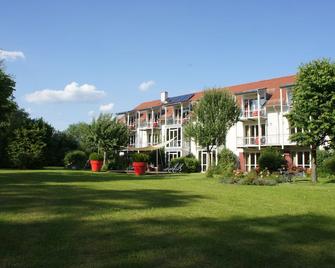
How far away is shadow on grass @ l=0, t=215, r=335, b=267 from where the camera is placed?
226 inches

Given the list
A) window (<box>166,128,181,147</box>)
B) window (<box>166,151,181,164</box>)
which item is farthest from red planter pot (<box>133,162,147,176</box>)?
window (<box>166,128,181,147</box>)

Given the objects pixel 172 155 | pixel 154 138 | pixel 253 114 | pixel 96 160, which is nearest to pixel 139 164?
pixel 96 160

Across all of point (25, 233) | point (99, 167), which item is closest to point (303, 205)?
point (25, 233)

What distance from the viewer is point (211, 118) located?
33938mm

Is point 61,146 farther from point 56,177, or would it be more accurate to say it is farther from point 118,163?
point 56,177

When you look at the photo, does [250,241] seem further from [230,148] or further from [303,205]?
[230,148]

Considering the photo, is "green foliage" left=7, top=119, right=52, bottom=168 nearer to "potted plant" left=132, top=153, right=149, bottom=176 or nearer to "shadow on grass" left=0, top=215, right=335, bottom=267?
"potted plant" left=132, top=153, right=149, bottom=176

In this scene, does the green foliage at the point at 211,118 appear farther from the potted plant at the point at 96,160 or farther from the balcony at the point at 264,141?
the potted plant at the point at 96,160

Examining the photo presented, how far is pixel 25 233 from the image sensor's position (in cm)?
735

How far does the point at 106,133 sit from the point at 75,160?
10753 mm

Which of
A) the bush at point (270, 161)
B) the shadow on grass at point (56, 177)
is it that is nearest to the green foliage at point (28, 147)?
the shadow on grass at point (56, 177)

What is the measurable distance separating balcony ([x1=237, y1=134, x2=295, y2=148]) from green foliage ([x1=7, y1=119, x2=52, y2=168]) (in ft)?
62.5

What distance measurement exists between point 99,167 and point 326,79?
2365 cm

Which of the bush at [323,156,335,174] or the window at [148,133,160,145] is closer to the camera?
the bush at [323,156,335,174]
